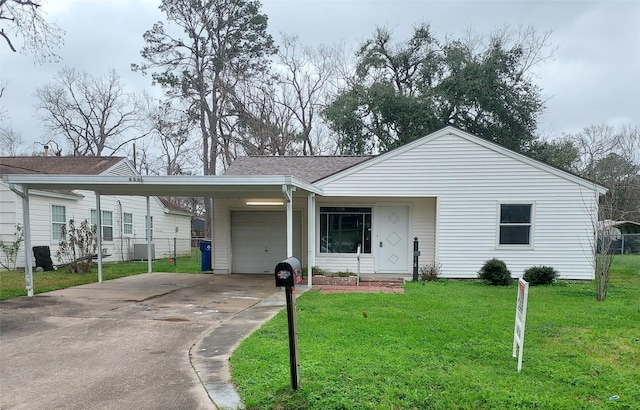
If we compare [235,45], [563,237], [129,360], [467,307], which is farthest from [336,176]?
[235,45]

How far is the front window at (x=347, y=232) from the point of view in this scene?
12.1 meters

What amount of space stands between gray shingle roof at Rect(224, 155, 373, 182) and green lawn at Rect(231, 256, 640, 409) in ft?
21.5

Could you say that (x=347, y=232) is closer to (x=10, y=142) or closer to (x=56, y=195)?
(x=56, y=195)

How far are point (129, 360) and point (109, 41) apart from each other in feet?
73.4

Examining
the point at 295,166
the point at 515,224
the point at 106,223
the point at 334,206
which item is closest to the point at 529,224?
the point at 515,224

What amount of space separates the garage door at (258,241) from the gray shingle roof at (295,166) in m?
1.50

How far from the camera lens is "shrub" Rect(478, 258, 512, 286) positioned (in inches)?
399

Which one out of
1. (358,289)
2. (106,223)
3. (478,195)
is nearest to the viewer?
(358,289)

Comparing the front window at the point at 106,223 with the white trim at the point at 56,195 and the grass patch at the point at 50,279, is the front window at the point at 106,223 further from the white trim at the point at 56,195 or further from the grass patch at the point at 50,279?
the grass patch at the point at 50,279

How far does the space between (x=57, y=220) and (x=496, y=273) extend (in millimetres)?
15790

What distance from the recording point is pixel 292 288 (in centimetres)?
325

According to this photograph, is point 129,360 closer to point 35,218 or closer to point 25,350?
point 25,350

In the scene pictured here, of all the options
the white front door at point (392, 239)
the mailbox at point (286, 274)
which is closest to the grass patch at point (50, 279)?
the white front door at point (392, 239)

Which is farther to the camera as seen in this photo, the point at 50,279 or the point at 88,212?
the point at 88,212
